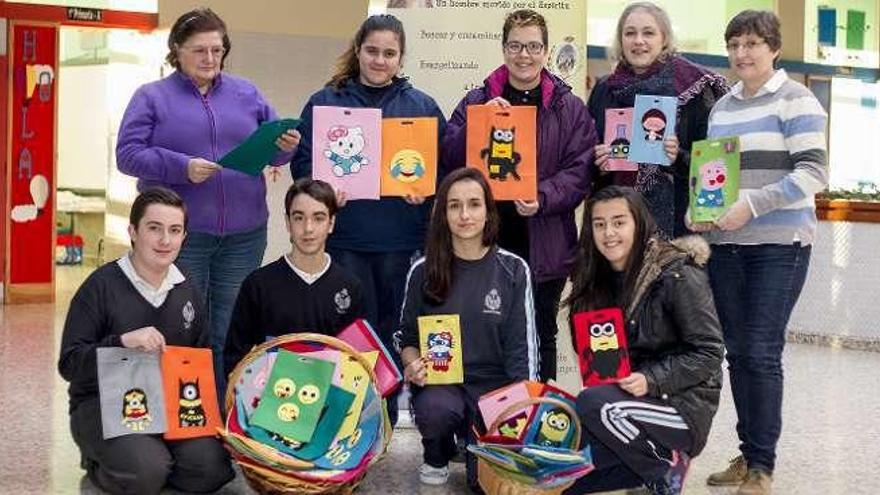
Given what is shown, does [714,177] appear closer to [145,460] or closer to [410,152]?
[410,152]

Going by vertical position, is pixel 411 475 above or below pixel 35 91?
below

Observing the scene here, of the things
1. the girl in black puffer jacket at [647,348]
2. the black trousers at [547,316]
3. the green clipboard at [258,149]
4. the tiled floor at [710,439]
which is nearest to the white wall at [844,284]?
the tiled floor at [710,439]

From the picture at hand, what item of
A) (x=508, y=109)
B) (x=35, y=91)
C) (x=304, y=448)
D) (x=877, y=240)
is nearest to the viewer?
(x=304, y=448)

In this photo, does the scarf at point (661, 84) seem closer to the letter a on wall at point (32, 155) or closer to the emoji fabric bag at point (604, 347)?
the emoji fabric bag at point (604, 347)

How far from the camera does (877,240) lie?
8.10 meters

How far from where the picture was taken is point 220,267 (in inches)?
176

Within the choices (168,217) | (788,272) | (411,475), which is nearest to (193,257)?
(168,217)

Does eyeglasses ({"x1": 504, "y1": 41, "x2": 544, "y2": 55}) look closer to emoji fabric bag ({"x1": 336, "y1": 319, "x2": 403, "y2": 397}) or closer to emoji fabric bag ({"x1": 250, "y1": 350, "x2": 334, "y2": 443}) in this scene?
emoji fabric bag ({"x1": 336, "y1": 319, "x2": 403, "y2": 397})

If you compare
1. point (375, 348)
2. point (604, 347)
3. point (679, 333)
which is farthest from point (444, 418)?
point (679, 333)

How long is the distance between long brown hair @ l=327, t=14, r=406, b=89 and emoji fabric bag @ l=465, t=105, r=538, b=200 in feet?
1.31

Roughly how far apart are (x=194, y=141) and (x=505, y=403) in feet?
5.06

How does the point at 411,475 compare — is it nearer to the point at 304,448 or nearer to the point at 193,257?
the point at 304,448

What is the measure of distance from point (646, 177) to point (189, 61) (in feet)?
5.74

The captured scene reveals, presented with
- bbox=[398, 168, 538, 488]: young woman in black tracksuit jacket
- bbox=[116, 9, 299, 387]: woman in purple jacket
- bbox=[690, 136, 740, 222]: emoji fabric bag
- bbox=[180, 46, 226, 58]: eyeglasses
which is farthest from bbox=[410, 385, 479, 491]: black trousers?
bbox=[180, 46, 226, 58]: eyeglasses
